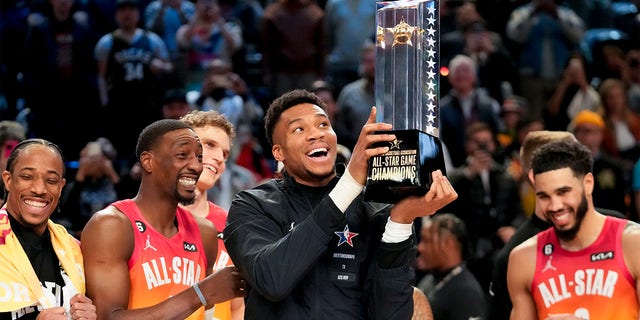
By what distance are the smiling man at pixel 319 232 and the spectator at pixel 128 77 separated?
6.37 metres

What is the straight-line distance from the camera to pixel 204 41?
12422 millimetres

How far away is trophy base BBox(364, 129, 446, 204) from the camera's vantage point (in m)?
4.48

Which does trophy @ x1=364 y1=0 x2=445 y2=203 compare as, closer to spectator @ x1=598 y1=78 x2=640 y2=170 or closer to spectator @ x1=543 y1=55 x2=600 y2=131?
spectator @ x1=598 y1=78 x2=640 y2=170

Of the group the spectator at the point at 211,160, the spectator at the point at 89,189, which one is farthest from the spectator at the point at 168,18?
the spectator at the point at 211,160

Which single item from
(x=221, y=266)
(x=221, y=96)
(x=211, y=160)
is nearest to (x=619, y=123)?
(x=221, y=96)

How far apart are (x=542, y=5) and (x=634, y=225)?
7.39 m

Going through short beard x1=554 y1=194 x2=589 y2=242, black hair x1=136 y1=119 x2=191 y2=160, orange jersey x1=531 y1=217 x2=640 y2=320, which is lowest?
orange jersey x1=531 y1=217 x2=640 y2=320

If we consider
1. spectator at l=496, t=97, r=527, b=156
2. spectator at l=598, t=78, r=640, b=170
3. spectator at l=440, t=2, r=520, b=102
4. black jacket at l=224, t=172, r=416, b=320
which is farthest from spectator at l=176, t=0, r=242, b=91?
black jacket at l=224, t=172, r=416, b=320

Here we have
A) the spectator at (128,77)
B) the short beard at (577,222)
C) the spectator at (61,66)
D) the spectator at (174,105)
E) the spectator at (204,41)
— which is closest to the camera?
the short beard at (577,222)

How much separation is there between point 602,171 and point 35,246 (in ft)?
21.3

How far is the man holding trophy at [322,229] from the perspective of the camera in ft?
14.8

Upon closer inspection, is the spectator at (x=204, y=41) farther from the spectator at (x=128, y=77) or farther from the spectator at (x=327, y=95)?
the spectator at (x=327, y=95)

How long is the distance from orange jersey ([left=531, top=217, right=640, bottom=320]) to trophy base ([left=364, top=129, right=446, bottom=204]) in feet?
5.50

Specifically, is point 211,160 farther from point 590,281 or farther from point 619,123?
point 619,123
